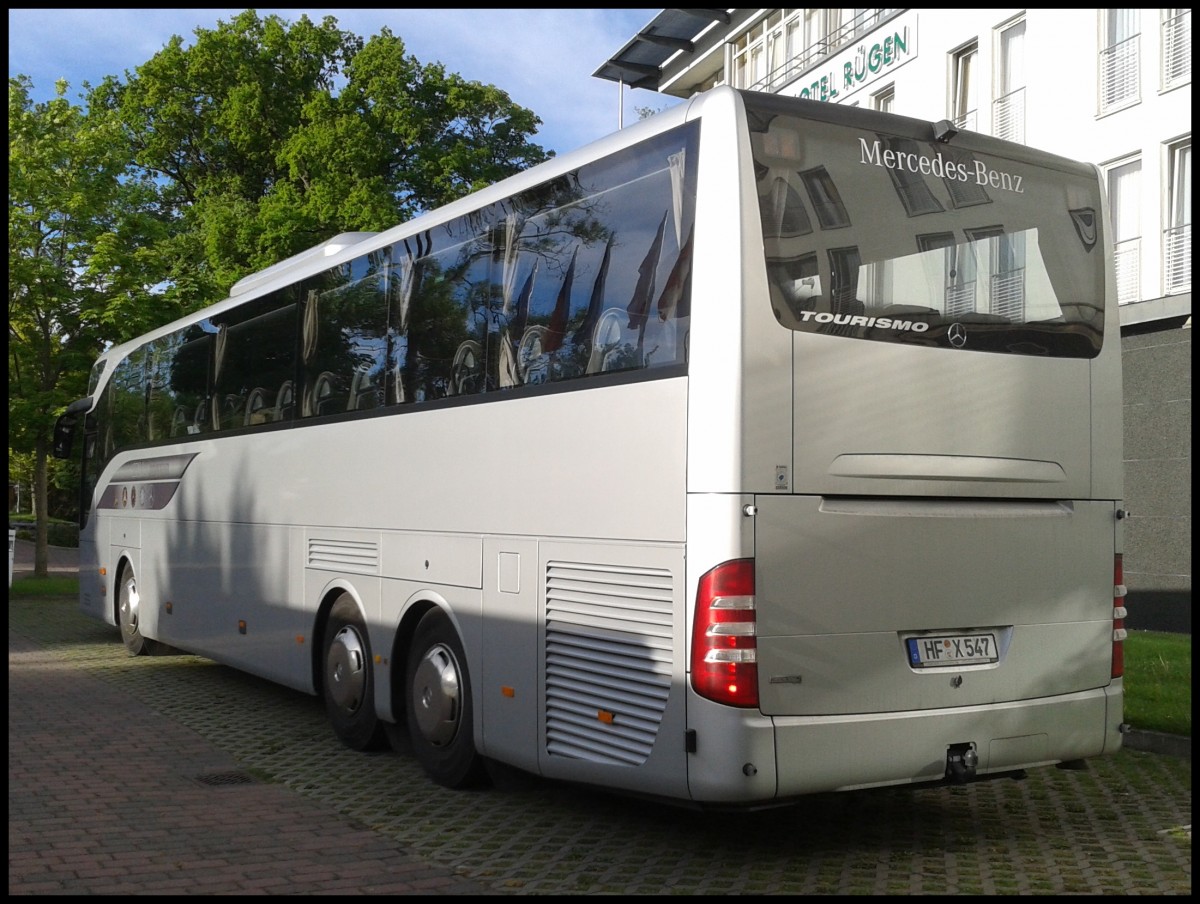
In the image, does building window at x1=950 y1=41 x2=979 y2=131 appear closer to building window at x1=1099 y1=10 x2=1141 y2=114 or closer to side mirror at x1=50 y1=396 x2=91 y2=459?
building window at x1=1099 y1=10 x2=1141 y2=114

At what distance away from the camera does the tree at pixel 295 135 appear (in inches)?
1460

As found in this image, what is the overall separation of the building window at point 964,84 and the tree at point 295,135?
1463 cm

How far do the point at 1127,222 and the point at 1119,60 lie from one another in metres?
2.60

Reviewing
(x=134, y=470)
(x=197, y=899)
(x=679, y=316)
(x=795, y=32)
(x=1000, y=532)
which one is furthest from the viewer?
(x=795, y=32)

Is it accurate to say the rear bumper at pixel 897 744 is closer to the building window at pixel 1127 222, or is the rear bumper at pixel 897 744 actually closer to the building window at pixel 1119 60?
the building window at pixel 1127 222

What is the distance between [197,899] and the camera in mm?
5965

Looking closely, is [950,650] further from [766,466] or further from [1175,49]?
[1175,49]

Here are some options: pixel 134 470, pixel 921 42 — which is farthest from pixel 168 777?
pixel 921 42

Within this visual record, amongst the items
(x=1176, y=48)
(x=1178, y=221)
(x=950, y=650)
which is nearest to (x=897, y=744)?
(x=950, y=650)

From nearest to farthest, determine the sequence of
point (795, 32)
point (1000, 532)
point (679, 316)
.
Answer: point (679, 316) → point (1000, 532) → point (795, 32)

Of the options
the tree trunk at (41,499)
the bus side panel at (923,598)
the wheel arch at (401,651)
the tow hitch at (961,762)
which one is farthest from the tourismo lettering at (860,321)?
the tree trunk at (41,499)

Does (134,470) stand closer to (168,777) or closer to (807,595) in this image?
(168,777)

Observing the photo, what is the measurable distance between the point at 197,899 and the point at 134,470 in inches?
395

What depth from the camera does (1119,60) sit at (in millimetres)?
22938
